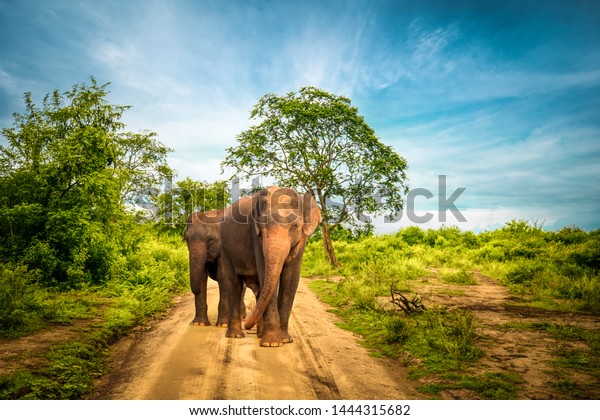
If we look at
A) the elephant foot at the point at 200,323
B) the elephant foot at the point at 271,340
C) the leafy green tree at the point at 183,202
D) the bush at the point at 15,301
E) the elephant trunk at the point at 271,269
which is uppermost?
the leafy green tree at the point at 183,202

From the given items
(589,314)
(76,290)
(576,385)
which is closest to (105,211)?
(76,290)

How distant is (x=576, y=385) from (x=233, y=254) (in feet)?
19.8

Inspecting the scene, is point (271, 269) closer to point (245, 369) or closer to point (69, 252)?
point (245, 369)

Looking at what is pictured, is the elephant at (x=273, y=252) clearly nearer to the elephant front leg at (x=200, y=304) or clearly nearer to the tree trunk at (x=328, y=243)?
the elephant front leg at (x=200, y=304)

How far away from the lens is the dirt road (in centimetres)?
482

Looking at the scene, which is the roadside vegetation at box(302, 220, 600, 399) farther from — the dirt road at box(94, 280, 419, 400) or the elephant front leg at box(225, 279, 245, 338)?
the elephant front leg at box(225, 279, 245, 338)

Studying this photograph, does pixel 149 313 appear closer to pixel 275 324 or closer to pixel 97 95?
pixel 275 324

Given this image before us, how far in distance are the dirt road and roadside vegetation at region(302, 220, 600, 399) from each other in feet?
2.03

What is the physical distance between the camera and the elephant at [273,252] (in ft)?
21.1

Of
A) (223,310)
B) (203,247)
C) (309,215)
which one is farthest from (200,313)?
(309,215)

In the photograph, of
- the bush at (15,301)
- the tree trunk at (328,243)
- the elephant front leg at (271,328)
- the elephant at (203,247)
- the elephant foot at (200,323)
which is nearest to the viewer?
the elephant front leg at (271,328)

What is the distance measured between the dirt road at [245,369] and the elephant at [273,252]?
415 millimetres

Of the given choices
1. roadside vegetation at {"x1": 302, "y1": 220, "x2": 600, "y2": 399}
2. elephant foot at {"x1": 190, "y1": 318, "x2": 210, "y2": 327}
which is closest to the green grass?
elephant foot at {"x1": 190, "y1": 318, "x2": 210, "y2": 327}

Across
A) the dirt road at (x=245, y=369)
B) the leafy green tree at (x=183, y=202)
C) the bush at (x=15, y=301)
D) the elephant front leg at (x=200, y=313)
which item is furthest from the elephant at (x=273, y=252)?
the leafy green tree at (x=183, y=202)
